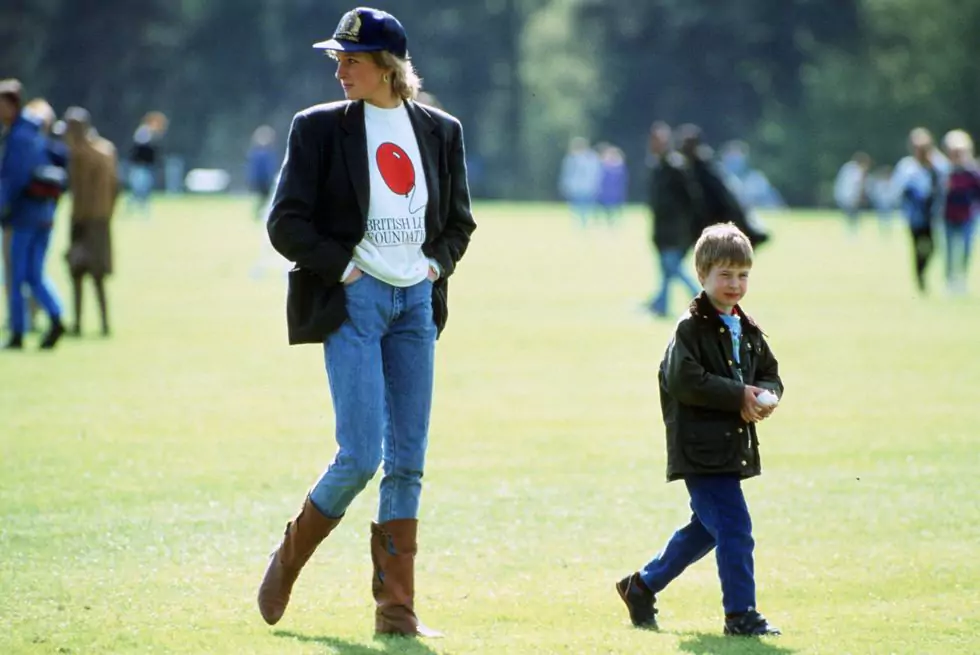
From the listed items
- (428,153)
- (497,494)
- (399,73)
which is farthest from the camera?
(497,494)

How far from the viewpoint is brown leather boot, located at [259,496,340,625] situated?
6.39m

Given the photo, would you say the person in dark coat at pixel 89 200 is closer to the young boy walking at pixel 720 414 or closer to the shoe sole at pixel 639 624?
the shoe sole at pixel 639 624

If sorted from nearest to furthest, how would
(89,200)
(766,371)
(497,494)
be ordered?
(766,371)
(497,494)
(89,200)

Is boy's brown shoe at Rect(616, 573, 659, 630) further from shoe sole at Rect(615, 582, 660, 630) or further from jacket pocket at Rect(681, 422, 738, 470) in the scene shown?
jacket pocket at Rect(681, 422, 738, 470)

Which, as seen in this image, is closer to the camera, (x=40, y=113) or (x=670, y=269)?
(x=40, y=113)

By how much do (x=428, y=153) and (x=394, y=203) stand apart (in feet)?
0.73

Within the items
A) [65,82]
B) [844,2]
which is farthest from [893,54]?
[65,82]

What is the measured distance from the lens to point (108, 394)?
45.7 ft

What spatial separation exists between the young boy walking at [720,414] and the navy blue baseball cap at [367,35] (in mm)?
1225

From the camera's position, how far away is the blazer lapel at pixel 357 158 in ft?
20.3

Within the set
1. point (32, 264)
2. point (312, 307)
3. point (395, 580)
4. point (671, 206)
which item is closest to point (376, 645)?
point (395, 580)

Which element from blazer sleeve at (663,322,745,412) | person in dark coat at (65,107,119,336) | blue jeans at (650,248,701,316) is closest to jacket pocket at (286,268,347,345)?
blazer sleeve at (663,322,745,412)

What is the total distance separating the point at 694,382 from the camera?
620cm

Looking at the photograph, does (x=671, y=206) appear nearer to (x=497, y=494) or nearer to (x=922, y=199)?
(x=922, y=199)
